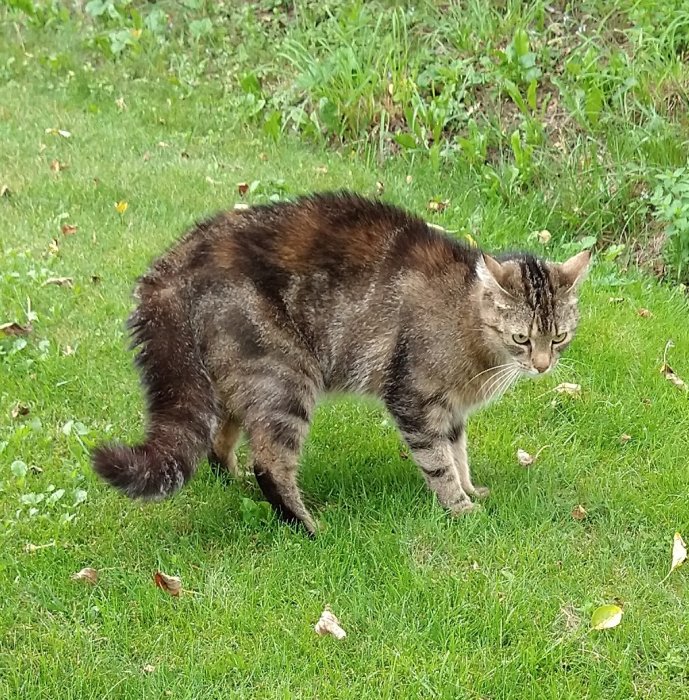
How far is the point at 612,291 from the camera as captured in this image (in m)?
5.79

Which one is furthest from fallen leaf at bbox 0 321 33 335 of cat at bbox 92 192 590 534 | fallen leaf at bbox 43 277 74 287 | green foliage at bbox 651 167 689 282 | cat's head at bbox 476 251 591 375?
green foliage at bbox 651 167 689 282

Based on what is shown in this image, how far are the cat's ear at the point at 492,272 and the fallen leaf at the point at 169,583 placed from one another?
174cm

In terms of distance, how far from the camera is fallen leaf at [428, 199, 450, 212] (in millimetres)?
6746

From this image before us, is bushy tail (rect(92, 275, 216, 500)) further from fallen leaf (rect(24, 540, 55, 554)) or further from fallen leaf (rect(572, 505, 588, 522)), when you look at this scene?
fallen leaf (rect(572, 505, 588, 522))

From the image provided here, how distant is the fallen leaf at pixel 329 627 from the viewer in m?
3.37

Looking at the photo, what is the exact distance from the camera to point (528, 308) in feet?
13.0

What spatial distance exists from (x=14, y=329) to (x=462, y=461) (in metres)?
2.54

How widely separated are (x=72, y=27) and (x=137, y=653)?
26.7ft

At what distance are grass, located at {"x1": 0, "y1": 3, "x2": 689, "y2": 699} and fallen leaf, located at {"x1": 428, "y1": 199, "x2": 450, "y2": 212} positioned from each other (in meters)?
0.04


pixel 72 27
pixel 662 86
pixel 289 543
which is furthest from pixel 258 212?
pixel 72 27

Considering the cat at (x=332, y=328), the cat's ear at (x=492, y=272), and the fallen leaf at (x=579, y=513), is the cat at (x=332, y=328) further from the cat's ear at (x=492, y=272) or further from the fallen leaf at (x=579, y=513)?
the fallen leaf at (x=579, y=513)

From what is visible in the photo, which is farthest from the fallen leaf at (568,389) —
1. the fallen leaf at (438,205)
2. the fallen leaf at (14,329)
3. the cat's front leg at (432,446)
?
the fallen leaf at (14,329)

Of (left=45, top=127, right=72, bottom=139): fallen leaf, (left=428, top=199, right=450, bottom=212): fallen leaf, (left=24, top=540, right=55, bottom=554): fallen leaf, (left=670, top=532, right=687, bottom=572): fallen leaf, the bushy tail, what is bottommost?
(left=45, top=127, right=72, bottom=139): fallen leaf

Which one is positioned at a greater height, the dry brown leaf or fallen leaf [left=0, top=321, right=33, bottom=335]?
the dry brown leaf
